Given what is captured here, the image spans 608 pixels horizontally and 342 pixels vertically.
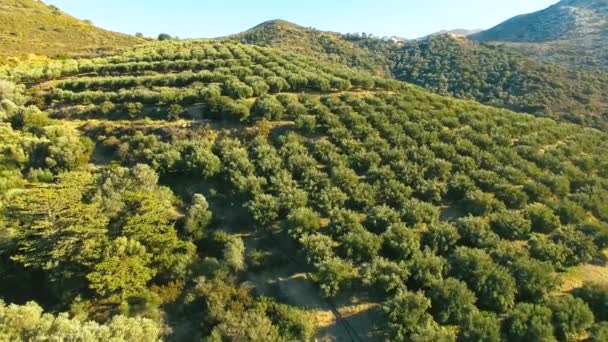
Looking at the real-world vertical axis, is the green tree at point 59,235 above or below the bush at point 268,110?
below

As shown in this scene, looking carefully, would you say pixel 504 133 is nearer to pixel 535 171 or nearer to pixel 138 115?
pixel 535 171

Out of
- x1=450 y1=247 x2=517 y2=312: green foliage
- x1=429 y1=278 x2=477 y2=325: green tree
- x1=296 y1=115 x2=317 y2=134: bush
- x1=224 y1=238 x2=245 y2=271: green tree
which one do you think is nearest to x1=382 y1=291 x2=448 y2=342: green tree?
x1=429 y1=278 x2=477 y2=325: green tree

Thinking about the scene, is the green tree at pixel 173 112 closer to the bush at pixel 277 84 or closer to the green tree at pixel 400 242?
the bush at pixel 277 84

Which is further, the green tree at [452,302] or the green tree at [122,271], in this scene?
the green tree at [122,271]

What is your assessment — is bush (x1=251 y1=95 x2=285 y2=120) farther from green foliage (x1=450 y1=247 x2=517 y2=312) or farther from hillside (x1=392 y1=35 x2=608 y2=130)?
hillside (x1=392 y1=35 x2=608 y2=130)

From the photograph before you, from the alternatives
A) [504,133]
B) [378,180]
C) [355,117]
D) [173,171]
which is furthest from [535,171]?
[173,171]

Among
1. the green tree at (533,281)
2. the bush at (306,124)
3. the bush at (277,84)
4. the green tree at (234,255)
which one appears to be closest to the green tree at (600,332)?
the green tree at (533,281)

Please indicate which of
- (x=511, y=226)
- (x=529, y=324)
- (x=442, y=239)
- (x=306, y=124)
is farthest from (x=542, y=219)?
(x=306, y=124)
